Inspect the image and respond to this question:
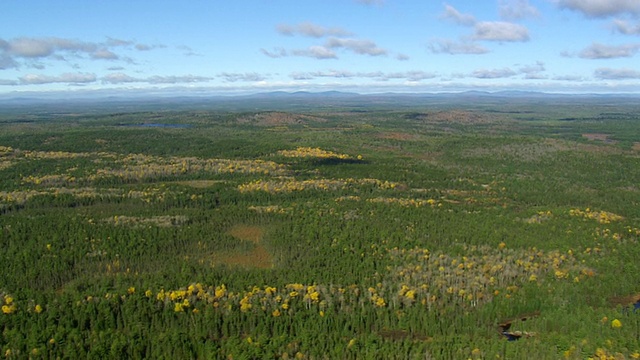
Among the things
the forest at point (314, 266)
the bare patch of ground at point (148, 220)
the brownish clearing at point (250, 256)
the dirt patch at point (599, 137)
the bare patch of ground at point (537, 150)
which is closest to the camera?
the forest at point (314, 266)

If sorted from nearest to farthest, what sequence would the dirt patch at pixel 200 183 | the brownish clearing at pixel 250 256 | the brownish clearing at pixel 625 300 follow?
the brownish clearing at pixel 625 300, the brownish clearing at pixel 250 256, the dirt patch at pixel 200 183

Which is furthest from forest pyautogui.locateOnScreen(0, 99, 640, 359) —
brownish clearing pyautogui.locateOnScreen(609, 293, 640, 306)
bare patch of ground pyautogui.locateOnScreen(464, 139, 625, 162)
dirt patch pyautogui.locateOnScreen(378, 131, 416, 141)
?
dirt patch pyautogui.locateOnScreen(378, 131, 416, 141)

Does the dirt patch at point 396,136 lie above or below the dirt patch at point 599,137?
above

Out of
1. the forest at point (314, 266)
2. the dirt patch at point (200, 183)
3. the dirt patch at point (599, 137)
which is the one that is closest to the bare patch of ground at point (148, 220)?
the forest at point (314, 266)

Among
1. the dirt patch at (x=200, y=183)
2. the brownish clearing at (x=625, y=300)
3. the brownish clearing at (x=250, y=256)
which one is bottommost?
the brownish clearing at (x=625, y=300)

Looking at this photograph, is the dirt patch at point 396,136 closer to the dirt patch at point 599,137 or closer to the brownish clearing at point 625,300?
the dirt patch at point 599,137

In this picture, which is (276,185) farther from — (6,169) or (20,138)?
(20,138)

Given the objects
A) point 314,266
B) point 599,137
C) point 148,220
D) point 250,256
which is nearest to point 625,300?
point 314,266

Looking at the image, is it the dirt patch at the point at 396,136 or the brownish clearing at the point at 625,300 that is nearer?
the brownish clearing at the point at 625,300

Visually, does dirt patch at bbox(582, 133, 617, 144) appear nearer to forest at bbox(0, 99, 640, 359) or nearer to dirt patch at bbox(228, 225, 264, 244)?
forest at bbox(0, 99, 640, 359)

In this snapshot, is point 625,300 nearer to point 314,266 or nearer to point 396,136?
point 314,266
